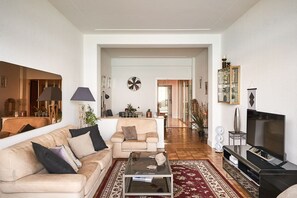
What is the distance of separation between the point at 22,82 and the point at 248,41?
3.78 m

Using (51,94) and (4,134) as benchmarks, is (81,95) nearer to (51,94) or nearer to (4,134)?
(51,94)

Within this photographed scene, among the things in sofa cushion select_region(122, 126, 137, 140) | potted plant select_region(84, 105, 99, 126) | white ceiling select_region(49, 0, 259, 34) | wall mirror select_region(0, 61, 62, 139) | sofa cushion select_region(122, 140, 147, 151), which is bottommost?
sofa cushion select_region(122, 140, 147, 151)

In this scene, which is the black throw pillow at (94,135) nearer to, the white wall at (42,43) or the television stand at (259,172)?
the white wall at (42,43)

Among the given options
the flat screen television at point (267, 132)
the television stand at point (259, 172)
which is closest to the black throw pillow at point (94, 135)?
the television stand at point (259, 172)

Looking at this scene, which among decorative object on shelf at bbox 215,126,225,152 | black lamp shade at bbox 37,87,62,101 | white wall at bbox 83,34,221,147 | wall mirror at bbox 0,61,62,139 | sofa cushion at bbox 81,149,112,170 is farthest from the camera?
white wall at bbox 83,34,221,147

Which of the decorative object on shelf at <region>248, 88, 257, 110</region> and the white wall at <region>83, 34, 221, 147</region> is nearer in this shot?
the decorative object on shelf at <region>248, 88, 257, 110</region>

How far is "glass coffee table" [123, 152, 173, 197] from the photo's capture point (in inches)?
106

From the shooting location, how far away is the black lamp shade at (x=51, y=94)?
11.1 ft

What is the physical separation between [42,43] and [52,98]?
886mm

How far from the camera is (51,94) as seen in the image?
3639 mm

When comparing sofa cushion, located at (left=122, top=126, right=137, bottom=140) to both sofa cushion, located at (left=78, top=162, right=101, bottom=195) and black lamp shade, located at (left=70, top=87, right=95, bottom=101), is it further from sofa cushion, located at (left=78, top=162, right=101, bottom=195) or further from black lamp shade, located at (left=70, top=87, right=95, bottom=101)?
sofa cushion, located at (left=78, top=162, right=101, bottom=195)

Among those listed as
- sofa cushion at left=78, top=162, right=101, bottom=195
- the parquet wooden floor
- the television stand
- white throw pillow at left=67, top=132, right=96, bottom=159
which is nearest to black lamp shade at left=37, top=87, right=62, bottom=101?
white throw pillow at left=67, top=132, right=96, bottom=159

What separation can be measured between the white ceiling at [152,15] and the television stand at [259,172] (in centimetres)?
248

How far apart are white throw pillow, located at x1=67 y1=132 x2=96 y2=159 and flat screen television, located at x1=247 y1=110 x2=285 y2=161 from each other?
8.40ft
